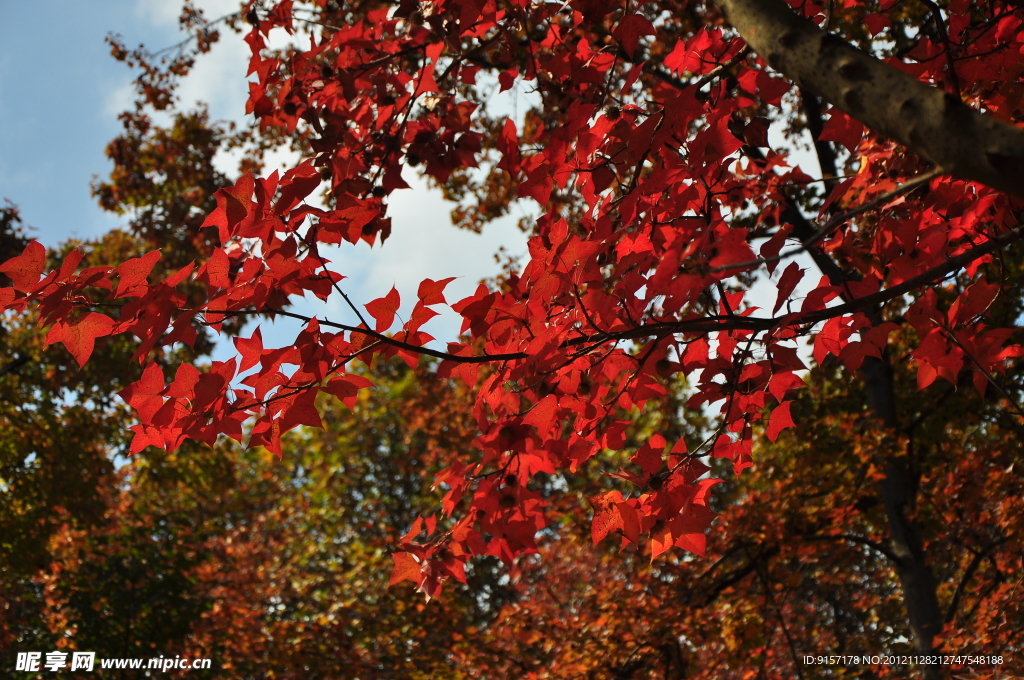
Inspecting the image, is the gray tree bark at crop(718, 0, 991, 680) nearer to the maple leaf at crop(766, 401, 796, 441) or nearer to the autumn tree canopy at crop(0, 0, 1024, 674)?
the autumn tree canopy at crop(0, 0, 1024, 674)

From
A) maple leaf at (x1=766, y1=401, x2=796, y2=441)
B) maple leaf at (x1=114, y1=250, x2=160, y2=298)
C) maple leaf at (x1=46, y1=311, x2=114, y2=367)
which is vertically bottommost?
maple leaf at (x1=766, y1=401, x2=796, y2=441)

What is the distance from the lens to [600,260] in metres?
2.23

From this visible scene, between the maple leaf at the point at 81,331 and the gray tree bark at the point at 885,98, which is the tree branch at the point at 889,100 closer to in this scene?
the gray tree bark at the point at 885,98

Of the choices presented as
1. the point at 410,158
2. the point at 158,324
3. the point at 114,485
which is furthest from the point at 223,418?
the point at 114,485

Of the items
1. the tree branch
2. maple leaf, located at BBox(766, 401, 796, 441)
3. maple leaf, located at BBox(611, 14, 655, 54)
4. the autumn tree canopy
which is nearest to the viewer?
the tree branch

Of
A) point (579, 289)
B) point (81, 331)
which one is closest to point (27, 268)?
point (81, 331)

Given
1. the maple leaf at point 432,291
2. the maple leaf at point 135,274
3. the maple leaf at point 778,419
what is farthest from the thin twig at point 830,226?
the maple leaf at point 135,274

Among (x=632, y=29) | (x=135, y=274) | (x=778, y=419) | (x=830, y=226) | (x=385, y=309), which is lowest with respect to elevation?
(x=830, y=226)

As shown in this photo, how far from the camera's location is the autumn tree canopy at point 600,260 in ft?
4.91

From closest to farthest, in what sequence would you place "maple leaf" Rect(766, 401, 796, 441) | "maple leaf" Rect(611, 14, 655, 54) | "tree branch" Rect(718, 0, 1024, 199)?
"tree branch" Rect(718, 0, 1024, 199)
"maple leaf" Rect(766, 401, 796, 441)
"maple leaf" Rect(611, 14, 655, 54)

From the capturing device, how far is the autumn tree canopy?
1.50m

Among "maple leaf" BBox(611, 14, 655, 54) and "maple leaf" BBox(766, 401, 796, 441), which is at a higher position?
"maple leaf" BBox(611, 14, 655, 54)

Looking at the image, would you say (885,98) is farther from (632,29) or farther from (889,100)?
(632,29)

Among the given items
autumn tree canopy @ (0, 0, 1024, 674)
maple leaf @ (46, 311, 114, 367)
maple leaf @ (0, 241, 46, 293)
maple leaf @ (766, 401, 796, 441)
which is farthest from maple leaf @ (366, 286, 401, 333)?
maple leaf @ (766, 401, 796, 441)
